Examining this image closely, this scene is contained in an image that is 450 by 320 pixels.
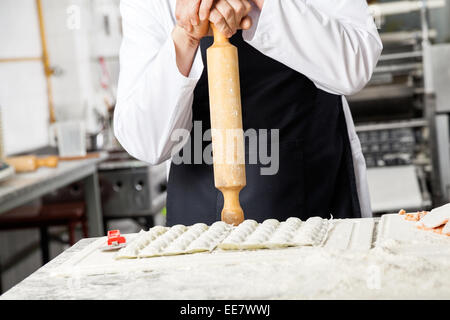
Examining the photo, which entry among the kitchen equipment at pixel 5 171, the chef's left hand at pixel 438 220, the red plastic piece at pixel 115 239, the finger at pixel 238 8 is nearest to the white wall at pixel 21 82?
A: the kitchen equipment at pixel 5 171

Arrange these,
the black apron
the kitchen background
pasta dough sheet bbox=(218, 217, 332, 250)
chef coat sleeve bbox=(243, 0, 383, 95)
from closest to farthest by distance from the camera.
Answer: pasta dough sheet bbox=(218, 217, 332, 250) → chef coat sleeve bbox=(243, 0, 383, 95) → the black apron → the kitchen background

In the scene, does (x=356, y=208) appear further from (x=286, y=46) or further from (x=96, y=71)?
(x=96, y=71)

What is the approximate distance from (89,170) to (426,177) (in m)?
2.08

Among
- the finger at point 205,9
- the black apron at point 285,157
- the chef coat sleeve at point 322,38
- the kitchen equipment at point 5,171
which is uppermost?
the finger at point 205,9

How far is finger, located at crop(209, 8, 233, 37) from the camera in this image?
1.21 metres

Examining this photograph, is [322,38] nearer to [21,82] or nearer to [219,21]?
[219,21]

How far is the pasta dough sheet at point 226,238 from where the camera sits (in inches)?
43.3

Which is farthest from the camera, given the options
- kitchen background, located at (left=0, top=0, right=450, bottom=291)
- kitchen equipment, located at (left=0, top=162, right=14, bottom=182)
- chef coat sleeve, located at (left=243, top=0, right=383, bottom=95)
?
kitchen background, located at (left=0, top=0, right=450, bottom=291)

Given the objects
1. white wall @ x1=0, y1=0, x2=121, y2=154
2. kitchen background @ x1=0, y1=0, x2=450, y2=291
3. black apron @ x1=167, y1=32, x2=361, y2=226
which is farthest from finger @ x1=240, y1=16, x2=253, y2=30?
white wall @ x1=0, y1=0, x2=121, y2=154

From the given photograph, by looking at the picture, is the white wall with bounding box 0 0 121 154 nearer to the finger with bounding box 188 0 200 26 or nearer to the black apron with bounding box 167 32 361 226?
the black apron with bounding box 167 32 361 226

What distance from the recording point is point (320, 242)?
112cm

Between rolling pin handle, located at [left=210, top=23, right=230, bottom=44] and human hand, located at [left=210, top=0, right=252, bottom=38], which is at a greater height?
human hand, located at [left=210, top=0, right=252, bottom=38]

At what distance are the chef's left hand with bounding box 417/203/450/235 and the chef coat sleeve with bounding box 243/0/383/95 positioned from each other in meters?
0.36

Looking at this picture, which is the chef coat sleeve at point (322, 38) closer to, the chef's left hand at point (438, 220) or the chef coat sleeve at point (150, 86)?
the chef coat sleeve at point (150, 86)
